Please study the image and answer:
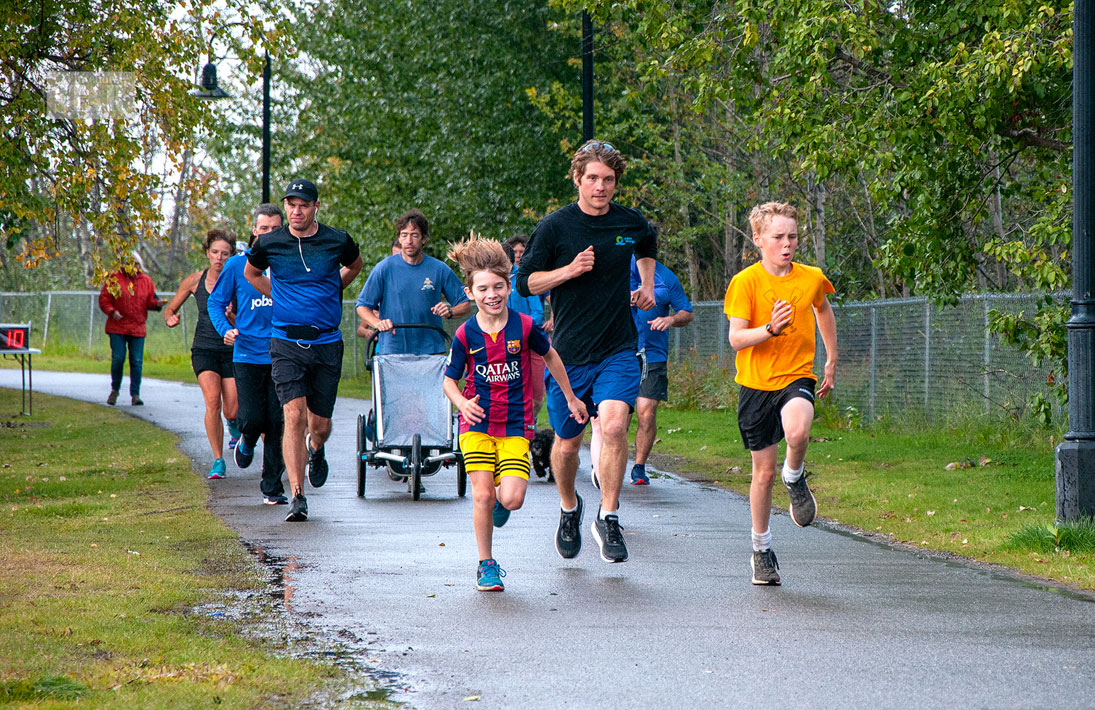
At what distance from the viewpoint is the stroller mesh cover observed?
1102 centimetres

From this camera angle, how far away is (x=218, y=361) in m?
12.8

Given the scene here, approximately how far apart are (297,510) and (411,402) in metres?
1.72

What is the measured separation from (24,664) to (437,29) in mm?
24925

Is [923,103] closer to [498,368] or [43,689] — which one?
[498,368]

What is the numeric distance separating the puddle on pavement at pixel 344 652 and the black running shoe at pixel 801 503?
8.40 feet

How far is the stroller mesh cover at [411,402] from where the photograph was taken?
11.0 metres

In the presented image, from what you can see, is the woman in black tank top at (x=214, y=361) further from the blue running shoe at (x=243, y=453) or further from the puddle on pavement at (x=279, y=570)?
the puddle on pavement at (x=279, y=570)

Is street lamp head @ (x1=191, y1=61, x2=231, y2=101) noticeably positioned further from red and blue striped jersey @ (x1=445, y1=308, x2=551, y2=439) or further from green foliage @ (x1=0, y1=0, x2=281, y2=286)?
red and blue striped jersey @ (x1=445, y1=308, x2=551, y2=439)

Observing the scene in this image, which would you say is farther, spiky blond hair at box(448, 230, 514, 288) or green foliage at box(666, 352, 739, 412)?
green foliage at box(666, 352, 739, 412)

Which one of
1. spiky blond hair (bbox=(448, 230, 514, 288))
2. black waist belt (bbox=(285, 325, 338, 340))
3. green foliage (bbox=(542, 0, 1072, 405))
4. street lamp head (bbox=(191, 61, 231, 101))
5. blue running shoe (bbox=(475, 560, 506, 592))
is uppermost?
street lamp head (bbox=(191, 61, 231, 101))

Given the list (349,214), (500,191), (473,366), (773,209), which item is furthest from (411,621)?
(349,214)

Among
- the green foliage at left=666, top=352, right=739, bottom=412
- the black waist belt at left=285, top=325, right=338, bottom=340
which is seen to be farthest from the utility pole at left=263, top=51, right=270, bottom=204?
the black waist belt at left=285, top=325, right=338, bottom=340

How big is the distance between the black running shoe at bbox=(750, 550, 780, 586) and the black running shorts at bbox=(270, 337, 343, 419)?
3664mm

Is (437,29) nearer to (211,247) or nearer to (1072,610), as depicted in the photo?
(211,247)
